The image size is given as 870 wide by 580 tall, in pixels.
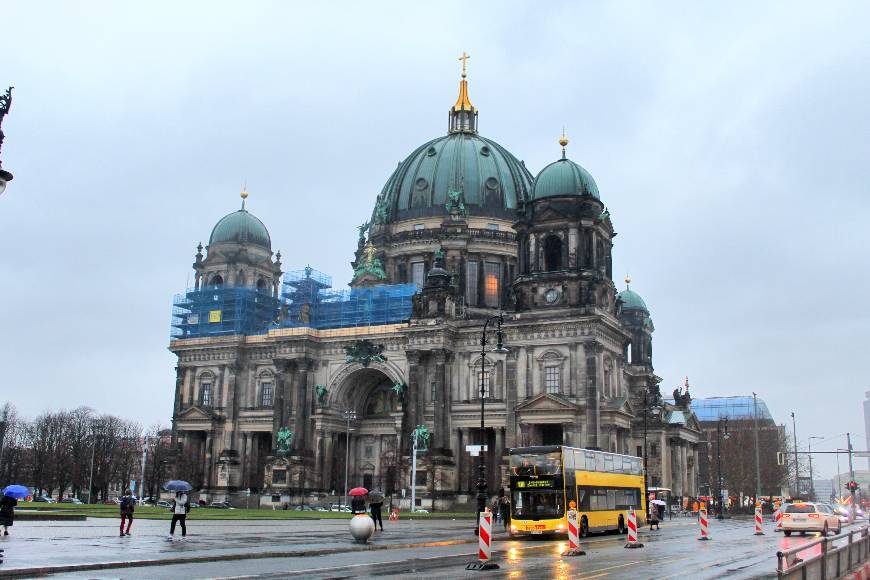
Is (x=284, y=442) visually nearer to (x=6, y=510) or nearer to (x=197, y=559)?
(x=6, y=510)

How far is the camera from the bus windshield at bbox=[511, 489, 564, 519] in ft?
128

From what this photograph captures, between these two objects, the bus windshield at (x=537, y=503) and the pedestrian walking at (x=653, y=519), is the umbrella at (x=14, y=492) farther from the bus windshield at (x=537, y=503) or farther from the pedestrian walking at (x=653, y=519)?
the pedestrian walking at (x=653, y=519)

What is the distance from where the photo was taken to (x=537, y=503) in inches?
1555

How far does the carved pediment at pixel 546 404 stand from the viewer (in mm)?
73312

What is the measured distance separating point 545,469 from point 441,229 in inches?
2170

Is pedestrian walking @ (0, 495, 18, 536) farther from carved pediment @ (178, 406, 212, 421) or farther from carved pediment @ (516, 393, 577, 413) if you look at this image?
carved pediment @ (178, 406, 212, 421)

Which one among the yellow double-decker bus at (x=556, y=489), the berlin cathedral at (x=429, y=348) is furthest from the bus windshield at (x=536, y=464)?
the berlin cathedral at (x=429, y=348)

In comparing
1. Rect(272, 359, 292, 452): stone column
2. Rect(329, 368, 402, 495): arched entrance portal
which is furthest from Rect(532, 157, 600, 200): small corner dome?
Rect(272, 359, 292, 452): stone column

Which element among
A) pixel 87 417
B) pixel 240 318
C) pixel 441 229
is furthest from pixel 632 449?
pixel 87 417

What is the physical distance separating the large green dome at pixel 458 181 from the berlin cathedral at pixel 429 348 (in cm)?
20

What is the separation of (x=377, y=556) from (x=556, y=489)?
13.3 meters

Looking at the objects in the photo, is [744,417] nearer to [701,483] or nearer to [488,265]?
[701,483]

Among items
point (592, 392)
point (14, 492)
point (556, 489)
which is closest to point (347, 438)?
point (592, 392)

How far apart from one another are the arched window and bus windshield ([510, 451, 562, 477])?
40.4 m
